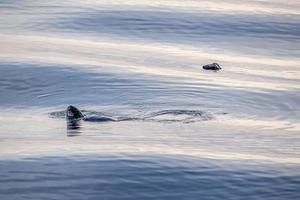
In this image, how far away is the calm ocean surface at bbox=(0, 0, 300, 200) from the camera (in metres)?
12.5

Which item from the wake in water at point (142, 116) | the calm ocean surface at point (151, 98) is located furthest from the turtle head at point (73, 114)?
the calm ocean surface at point (151, 98)

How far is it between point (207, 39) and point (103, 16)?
322cm

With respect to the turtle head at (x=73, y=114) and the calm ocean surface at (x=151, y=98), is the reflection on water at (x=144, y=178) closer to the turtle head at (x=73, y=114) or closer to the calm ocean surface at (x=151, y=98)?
the calm ocean surface at (x=151, y=98)

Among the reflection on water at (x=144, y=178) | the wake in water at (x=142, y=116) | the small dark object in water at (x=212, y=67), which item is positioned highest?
the small dark object in water at (x=212, y=67)

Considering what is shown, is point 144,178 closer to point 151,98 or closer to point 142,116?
point 142,116

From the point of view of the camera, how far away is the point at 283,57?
21.8 metres

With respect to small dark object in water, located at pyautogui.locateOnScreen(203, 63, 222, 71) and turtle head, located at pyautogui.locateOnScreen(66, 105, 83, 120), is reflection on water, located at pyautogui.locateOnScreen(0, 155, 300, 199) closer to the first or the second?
turtle head, located at pyautogui.locateOnScreen(66, 105, 83, 120)

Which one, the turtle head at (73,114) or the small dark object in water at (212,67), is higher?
the small dark object in water at (212,67)

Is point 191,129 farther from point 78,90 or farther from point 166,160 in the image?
point 78,90

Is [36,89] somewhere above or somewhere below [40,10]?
below

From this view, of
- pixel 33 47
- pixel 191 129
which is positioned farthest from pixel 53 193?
pixel 33 47

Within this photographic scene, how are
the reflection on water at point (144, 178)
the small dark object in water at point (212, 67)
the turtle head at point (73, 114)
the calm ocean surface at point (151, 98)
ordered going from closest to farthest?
the reflection on water at point (144, 178)
the calm ocean surface at point (151, 98)
the turtle head at point (73, 114)
the small dark object in water at point (212, 67)

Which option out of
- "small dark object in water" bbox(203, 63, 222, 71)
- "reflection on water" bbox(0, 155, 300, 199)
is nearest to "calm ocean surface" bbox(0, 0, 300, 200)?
"reflection on water" bbox(0, 155, 300, 199)

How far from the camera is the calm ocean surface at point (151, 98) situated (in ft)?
40.9
